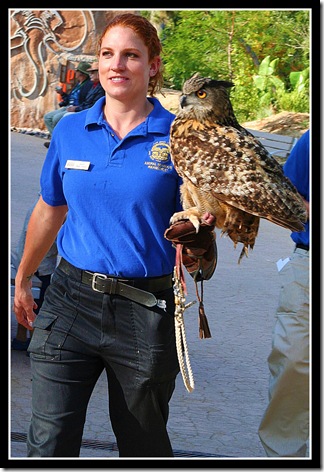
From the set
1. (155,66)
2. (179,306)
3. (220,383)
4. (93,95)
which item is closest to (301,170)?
(155,66)

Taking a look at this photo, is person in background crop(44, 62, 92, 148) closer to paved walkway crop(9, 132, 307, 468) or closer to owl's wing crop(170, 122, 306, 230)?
paved walkway crop(9, 132, 307, 468)

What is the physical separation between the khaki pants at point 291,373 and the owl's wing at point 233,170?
110 centimetres

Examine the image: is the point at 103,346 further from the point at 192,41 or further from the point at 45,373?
the point at 192,41

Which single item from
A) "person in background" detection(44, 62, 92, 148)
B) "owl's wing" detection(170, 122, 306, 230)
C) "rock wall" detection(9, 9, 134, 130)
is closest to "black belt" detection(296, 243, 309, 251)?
"owl's wing" detection(170, 122, 306, 230)

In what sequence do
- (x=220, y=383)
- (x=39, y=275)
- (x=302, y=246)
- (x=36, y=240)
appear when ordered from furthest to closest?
(x=220, y=383)
(x=39, y=275)
(x=302, y=246)
(x=36, y=240)

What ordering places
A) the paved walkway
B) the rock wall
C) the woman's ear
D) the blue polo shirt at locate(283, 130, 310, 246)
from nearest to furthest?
the woman's ear, the blue polo shirt at locate(283, 130, 310, 246), the paved walkway, the rock wall

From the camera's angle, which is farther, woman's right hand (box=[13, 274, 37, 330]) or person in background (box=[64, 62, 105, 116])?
person in background (box=[64, 62, 105, 116])

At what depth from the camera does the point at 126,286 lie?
3.28 meters

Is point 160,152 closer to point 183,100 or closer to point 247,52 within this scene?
point 183,100

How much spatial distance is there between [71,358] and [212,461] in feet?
4.73

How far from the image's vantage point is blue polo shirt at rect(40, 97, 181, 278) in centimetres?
325

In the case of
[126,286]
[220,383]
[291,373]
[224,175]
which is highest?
[224,175]

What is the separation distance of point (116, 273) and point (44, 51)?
13.9 metres

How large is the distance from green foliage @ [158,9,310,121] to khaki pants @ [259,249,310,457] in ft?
36.5
